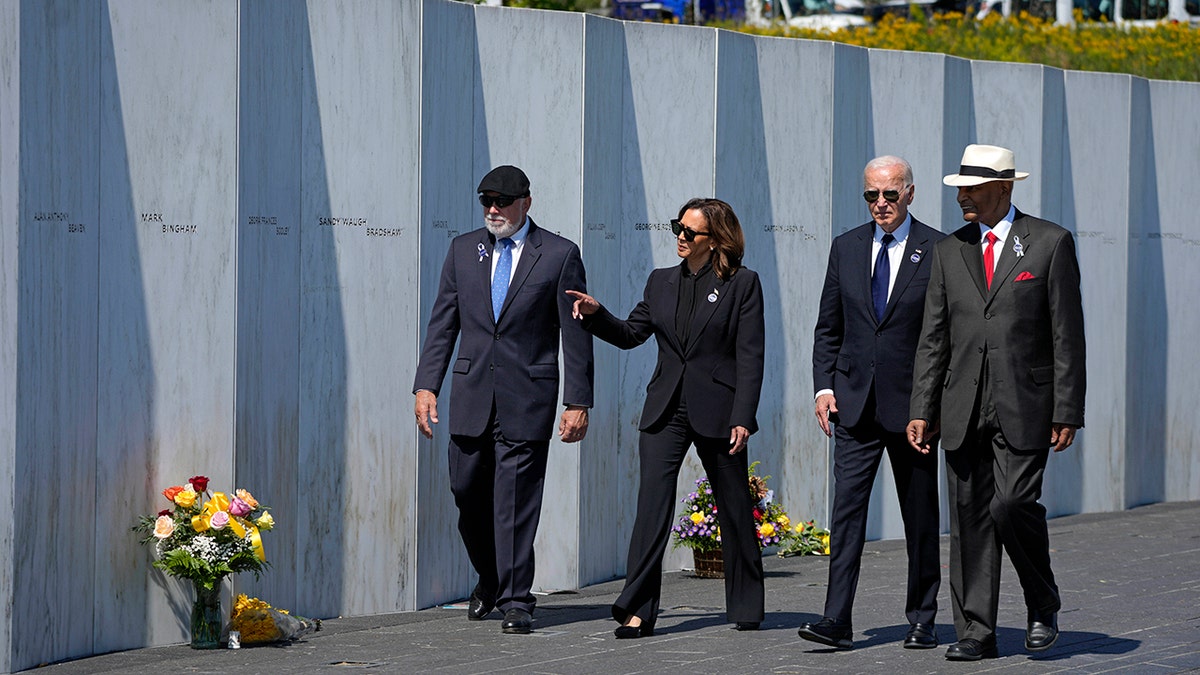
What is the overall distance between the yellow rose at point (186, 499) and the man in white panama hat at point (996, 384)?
10.8 ft

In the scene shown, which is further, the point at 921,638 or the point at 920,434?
the point at 921,638

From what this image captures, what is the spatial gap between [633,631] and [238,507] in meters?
1.93

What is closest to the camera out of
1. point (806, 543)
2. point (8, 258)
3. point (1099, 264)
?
point (8, 258)

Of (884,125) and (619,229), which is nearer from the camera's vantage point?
(619,229)

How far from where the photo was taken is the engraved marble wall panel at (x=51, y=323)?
26.8 ft

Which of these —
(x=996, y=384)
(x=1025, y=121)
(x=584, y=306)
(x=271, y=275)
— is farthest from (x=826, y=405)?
(x=1025, y=121)

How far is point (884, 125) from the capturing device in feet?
44.2

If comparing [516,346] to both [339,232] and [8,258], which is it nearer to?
[339,232]

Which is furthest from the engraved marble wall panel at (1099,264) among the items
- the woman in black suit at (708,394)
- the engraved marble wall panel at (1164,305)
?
the woman in black suit at (708,394)

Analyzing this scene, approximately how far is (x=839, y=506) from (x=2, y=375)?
370 centimetres

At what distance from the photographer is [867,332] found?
8883 mm

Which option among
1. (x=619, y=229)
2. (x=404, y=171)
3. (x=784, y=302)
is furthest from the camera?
(x=784, y=302)

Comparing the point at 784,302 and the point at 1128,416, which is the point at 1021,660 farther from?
the point at 1128,416

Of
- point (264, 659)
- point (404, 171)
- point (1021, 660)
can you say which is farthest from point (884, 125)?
point (264, 659)
